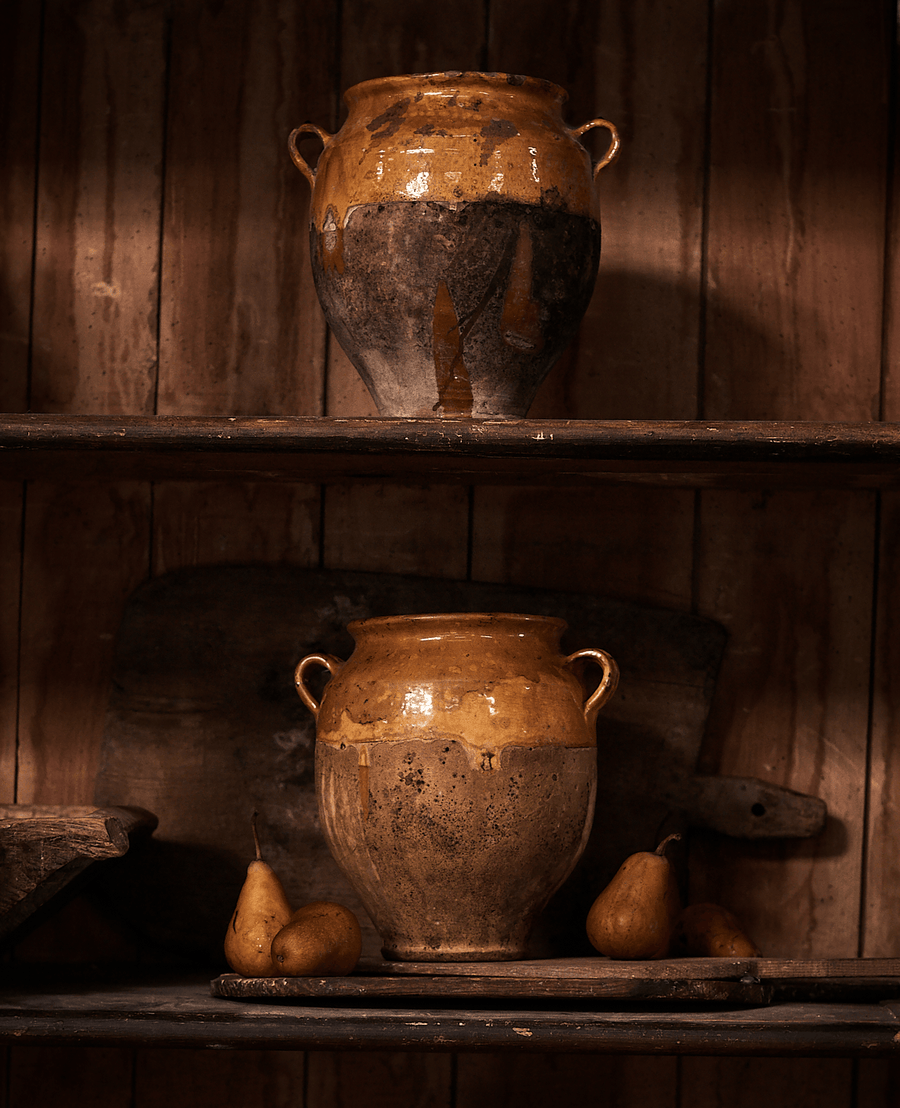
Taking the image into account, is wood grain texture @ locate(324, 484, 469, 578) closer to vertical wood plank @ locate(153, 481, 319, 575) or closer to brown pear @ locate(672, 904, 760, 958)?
vertical wood plank @ locate(153, 481, 319, 575)

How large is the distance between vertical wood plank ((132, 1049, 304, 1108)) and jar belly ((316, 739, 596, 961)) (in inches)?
Answer: 10.7

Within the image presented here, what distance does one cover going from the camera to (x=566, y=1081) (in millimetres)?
1233

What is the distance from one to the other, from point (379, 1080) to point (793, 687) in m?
0.58

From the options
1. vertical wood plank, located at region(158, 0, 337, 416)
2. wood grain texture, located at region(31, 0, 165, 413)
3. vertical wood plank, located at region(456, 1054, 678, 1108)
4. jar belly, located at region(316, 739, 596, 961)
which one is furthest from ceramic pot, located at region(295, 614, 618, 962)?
wood grain texture, located at region(31, 0, 165, 413)

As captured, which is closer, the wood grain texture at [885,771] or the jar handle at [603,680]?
the jar handle at [603,680]

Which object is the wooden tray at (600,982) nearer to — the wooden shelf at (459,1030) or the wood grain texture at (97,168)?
the wooden shelf at (459,1030)

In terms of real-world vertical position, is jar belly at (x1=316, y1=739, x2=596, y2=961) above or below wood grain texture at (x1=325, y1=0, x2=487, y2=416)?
below

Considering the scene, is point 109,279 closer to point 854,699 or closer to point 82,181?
Result: point 82,181

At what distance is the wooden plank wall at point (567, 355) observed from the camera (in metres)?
1.27

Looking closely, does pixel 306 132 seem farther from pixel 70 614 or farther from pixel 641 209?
pixel 70 614

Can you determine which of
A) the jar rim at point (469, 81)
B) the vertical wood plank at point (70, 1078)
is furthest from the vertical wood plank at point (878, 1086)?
the jar rim at point (469, 81)

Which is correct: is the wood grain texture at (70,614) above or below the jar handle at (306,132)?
below

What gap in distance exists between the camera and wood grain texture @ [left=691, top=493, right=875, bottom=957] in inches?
49.1

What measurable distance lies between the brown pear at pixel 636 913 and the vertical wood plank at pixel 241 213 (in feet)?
1.86
